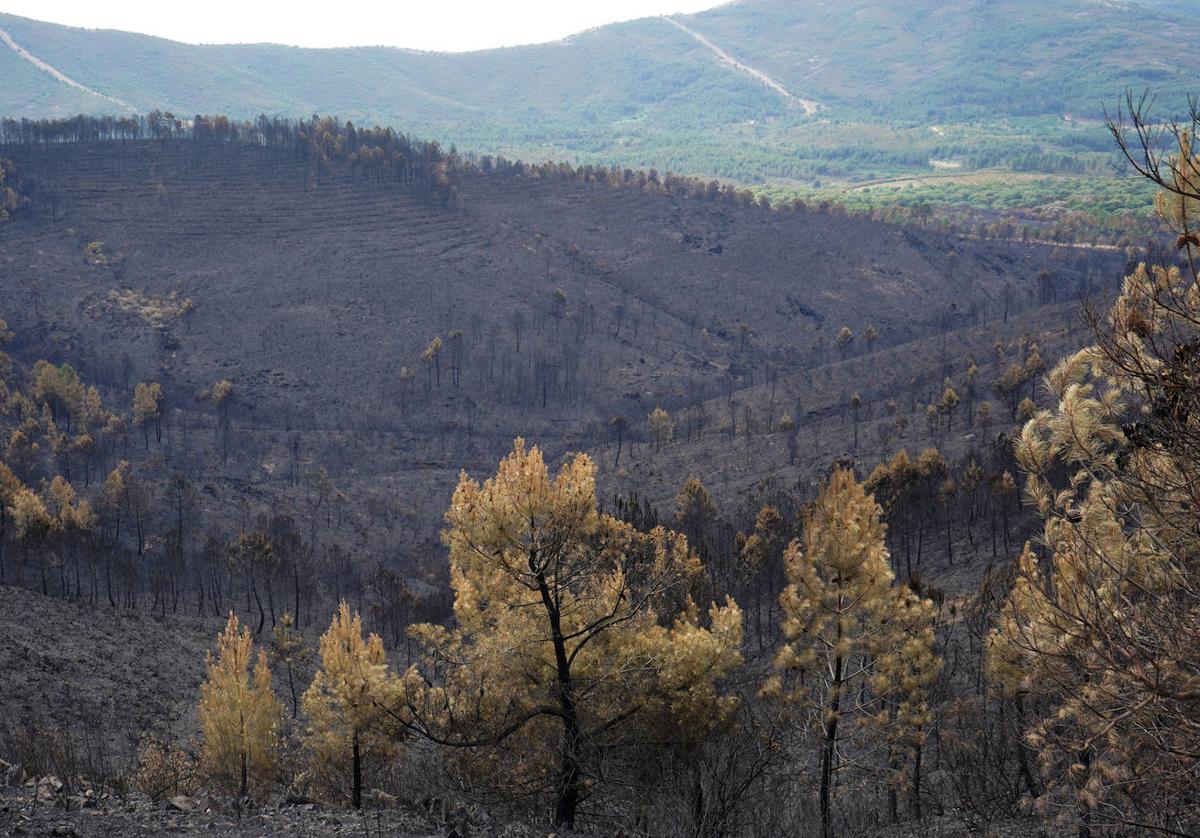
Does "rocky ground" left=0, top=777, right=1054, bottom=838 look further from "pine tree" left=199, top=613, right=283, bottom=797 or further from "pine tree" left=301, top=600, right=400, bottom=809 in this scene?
"pine tree" left=199, top=613, right=283, bottom=797

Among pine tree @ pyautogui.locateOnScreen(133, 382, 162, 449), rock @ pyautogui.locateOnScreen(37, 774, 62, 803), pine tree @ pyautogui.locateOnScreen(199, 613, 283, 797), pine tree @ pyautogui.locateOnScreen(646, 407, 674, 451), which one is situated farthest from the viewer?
pine tree @ pyautogui.locateOnScreen(646, 407, 674, 451)

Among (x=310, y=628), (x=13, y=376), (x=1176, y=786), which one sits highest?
(x=1176, y=786)

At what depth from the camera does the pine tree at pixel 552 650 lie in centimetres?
1703

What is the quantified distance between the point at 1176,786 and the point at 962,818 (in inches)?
511

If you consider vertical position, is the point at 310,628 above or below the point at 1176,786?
below

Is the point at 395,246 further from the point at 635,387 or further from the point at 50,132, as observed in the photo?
the point at 50,132

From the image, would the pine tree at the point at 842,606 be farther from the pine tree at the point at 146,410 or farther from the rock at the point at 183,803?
the pine tree at the point at 146,410

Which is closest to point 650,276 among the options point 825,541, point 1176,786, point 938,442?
point 938,442

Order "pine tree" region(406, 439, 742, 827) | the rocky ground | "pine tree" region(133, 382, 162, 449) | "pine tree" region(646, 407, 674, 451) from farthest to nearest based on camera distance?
"pine tree" region(646, 407, 674, 451) → "pine tree" region(133, 382, 162, 449) → "pine tree" region(406, 439, 742, 827) → the rocky ground

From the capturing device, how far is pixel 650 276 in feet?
531

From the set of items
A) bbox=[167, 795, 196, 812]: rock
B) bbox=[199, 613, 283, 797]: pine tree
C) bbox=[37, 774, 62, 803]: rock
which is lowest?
bbox=[199, 613, 283, 797]: pine tree

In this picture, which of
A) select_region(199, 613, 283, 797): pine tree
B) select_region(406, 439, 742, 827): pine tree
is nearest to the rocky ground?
select_region(406, 439, 742, 827): pine tree

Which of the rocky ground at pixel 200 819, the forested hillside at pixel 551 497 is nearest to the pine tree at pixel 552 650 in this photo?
the forested hillside at pixel 551 497

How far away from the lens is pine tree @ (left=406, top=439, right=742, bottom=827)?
17031mm
